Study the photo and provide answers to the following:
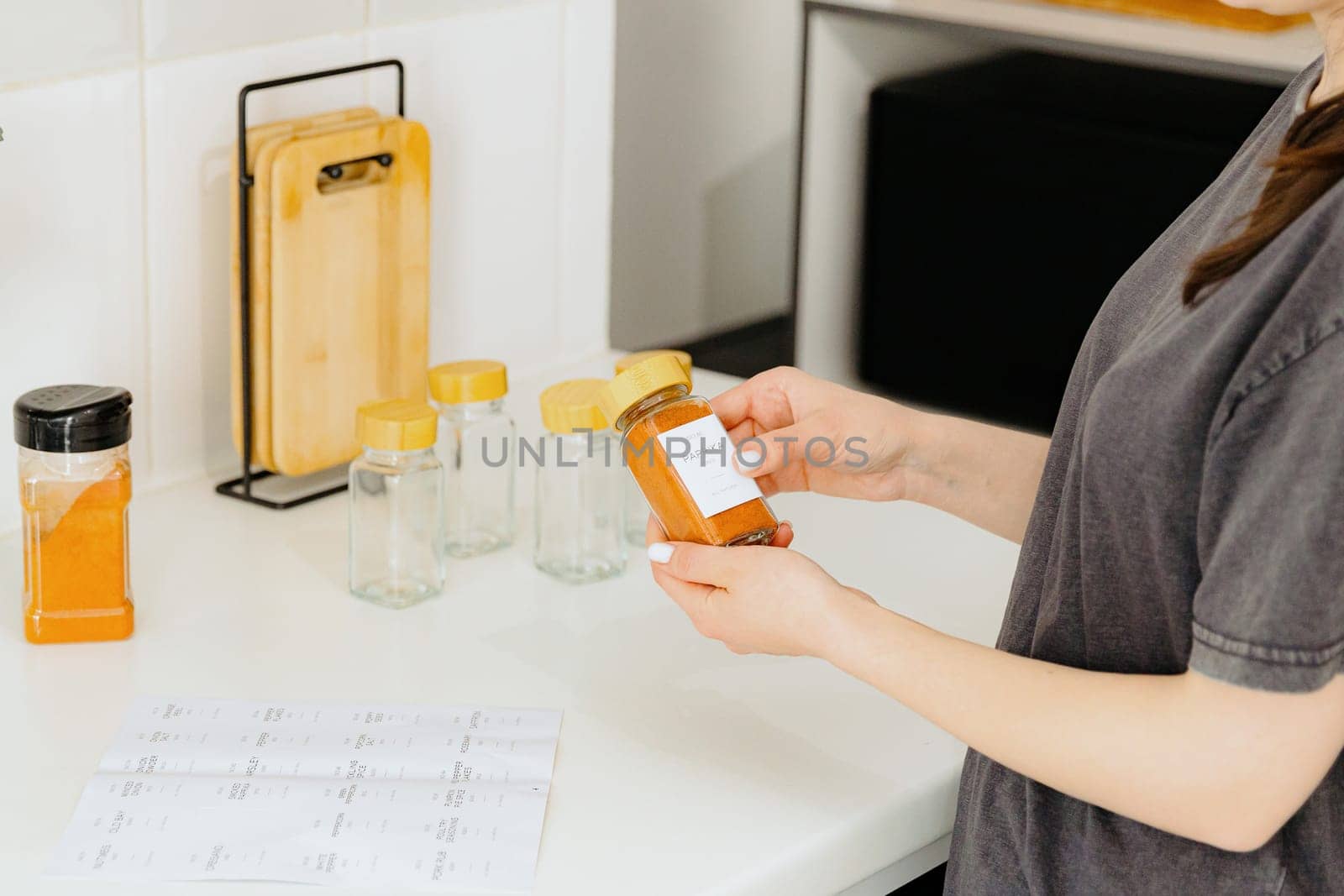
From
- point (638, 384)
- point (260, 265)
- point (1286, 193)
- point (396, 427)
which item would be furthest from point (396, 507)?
point (1286, 193)

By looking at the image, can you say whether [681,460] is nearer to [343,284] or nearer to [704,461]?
[704,461]

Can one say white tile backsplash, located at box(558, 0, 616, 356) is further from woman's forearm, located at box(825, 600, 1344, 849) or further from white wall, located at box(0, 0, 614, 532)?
woman's forearm, located at box(825, 600, 1344, 849)

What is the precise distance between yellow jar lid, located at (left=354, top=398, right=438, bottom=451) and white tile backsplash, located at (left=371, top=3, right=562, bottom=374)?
0.41 meters

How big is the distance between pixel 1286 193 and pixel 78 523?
80 centimetres

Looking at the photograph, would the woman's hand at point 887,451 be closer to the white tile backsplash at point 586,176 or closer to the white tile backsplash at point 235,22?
the white tile backsplash at point 235,22

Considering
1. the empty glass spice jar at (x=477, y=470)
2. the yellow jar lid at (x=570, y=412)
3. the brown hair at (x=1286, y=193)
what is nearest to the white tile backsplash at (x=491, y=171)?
the empty glass spice jar at (x=477, y=470)

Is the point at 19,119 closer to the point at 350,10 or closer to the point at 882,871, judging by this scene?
the point at 350,10

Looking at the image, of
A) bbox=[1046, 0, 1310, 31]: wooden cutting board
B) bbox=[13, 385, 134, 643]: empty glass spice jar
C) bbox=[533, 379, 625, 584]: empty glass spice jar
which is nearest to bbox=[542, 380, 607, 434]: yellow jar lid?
bbox=[533, 379, 625, 584]: empty glass spice jar

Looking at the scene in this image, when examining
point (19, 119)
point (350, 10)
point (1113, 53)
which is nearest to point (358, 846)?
point (19, 119)

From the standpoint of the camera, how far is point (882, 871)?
99 cm

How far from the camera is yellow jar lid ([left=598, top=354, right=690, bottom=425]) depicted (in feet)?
3.16

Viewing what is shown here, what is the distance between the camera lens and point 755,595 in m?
0.88

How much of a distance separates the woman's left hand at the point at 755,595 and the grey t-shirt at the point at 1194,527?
123 mm

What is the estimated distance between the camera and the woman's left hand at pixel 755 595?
85 cm
